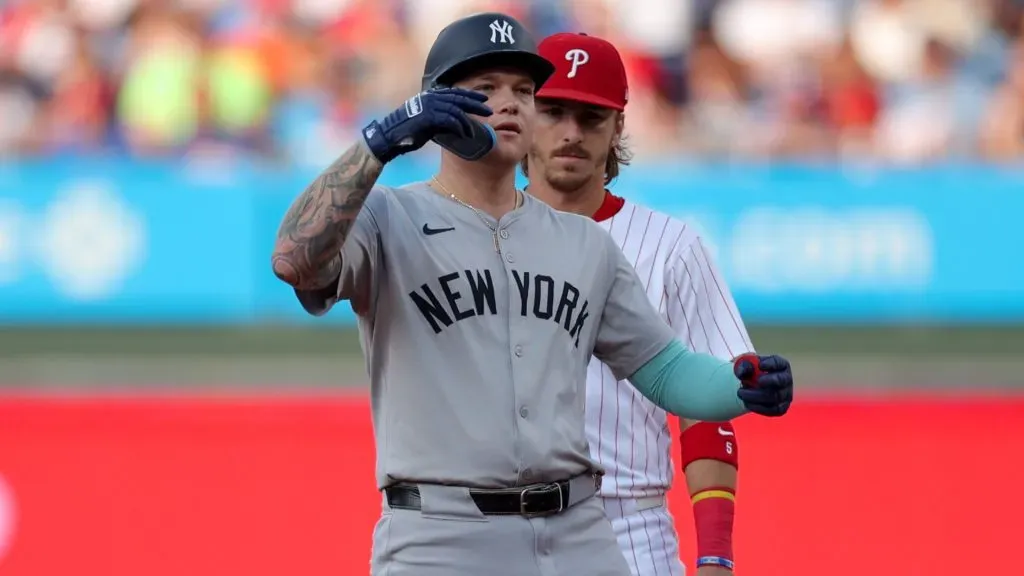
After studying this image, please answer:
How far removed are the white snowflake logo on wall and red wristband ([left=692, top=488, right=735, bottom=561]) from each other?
9.86 m

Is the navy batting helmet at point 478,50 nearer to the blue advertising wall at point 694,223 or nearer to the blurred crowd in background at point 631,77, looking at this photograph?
the blue advertising wall at point 694,223

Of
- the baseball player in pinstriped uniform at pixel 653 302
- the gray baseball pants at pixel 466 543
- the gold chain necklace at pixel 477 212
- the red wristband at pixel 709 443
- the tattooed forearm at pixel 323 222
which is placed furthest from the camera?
the red wristband at pixel 709 443

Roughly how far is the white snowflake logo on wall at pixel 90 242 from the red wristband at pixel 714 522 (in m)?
9.86

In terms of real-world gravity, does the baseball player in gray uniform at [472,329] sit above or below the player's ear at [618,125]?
below

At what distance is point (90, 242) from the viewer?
523 inches

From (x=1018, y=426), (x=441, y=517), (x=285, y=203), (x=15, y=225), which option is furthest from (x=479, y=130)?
(x=15, y=225)

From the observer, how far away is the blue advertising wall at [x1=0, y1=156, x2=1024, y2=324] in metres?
12.9

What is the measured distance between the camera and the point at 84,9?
48.5 feet

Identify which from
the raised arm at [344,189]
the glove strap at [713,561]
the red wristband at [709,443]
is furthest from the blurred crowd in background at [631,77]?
the raised arm at [344,189]

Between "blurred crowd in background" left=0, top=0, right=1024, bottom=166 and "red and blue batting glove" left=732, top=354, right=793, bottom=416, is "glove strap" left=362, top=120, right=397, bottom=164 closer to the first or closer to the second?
"red and blue batting glove" left=732, top=354, right=793, bottom=416

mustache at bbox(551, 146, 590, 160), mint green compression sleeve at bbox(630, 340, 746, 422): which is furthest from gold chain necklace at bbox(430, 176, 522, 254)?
mustache at bbox(551, 146, 590, 160)

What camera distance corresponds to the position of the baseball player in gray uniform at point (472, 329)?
304 cm

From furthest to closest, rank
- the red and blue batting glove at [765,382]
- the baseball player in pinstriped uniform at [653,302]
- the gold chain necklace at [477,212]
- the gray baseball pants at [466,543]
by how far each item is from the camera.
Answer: the baseball player in pinstriped uniform at [653,302] < the gold chain necklace at [477,212] < the red and blue batting glove at [765,382] < the gray baseball pants at [466,543]

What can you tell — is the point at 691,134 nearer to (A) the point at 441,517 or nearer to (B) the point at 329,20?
(B) the point at 329,20
